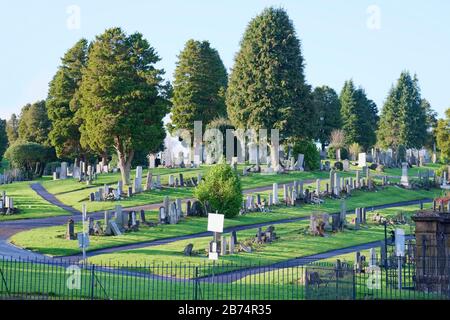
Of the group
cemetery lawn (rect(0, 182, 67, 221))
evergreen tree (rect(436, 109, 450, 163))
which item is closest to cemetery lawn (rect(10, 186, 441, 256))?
cemetery lawn (rect(0, 182, 67, 221))

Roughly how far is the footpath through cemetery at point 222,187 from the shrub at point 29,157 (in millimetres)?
171

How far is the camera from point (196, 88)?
9088 cm

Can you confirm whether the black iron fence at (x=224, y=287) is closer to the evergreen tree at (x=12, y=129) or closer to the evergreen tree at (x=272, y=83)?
the evergreen tree at (x=272, y=83)

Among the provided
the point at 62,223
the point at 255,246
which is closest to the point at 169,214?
the point at 62,223

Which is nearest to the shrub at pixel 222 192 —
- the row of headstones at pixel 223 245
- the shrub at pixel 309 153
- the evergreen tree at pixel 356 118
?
the row of headstones at pixel 223 245

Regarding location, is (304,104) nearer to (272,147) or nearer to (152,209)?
(272,147)

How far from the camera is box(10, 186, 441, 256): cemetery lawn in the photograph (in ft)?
137

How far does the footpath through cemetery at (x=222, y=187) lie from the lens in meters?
29.1

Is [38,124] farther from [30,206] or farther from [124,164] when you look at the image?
[30,206]

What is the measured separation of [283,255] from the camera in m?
39.1

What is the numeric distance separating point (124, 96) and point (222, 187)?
1748 centimetres

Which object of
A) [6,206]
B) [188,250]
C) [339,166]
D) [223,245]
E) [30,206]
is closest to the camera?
[188,250]

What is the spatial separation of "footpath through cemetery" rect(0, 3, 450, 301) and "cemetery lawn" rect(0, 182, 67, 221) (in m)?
0.13
